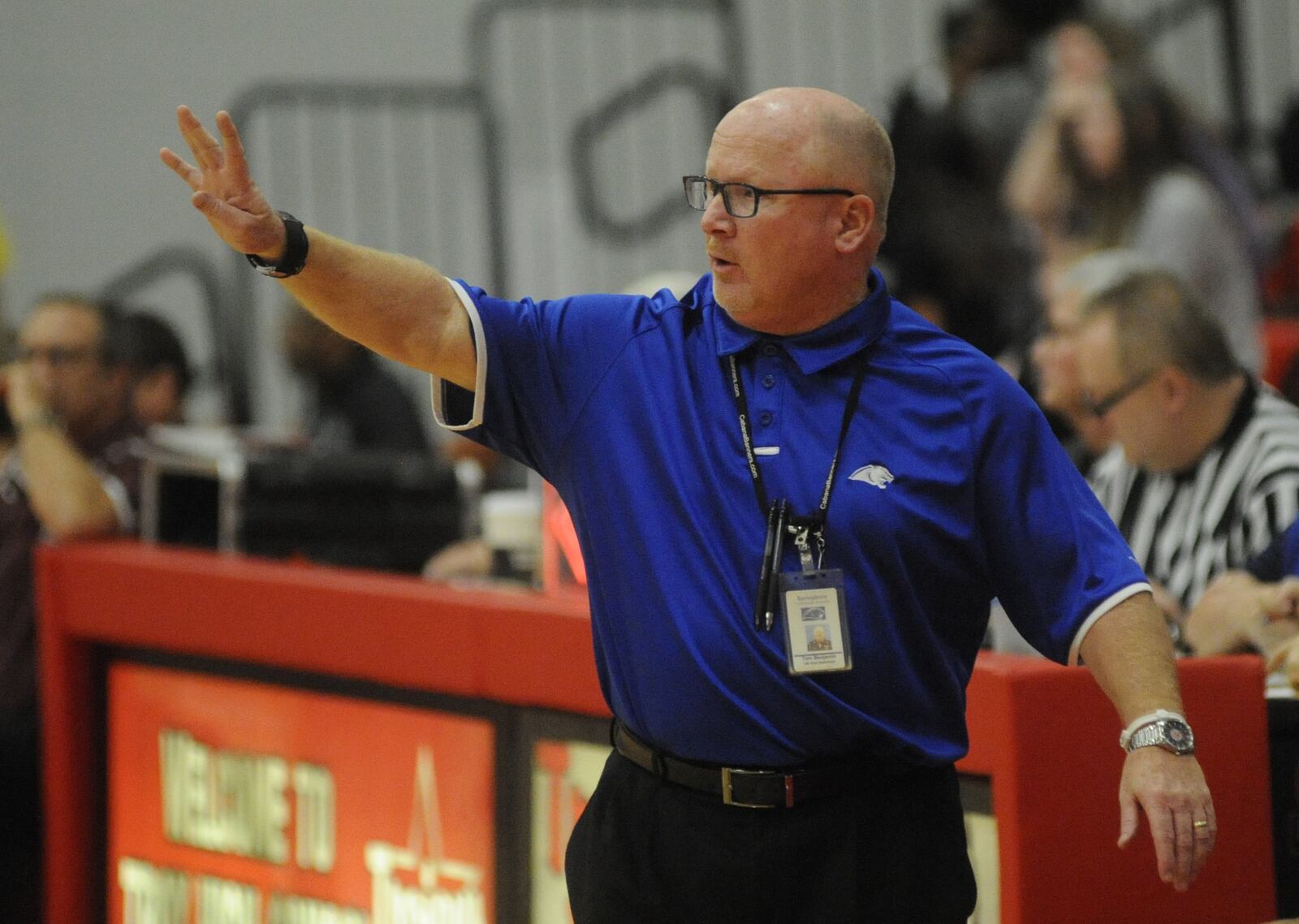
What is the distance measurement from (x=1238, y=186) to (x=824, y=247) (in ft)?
14.3

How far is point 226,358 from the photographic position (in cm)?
977

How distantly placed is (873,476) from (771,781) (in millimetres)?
483

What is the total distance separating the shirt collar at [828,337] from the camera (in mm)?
2891

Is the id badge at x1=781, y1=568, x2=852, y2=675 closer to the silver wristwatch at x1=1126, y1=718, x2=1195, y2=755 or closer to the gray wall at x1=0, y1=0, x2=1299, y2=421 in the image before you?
the silver wristwatch at x1=1126, y1=718, x2=1195, y2=755

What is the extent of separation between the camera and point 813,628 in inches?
109

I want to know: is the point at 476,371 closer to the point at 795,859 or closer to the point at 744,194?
the point at 744,194

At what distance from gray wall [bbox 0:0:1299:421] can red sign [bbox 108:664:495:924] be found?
4.98m

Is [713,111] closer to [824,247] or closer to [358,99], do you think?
[358,99]

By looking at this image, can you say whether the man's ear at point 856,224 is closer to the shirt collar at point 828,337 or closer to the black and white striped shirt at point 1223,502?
the shirt collar at point 828,337

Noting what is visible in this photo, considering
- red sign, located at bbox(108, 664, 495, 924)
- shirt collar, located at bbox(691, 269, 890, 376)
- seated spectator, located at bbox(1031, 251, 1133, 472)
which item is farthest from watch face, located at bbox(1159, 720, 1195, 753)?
seated spectator, located at bbox(1031, 251, 1133, 472)

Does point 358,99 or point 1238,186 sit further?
point 358,99

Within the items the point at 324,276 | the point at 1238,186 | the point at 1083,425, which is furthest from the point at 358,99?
the point at 324,276

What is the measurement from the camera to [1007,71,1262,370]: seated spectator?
20.6 ft

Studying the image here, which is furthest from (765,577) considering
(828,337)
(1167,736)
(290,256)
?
(290,256)
